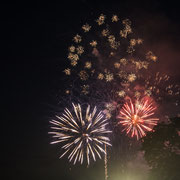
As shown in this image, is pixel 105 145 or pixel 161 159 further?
pixel 105 145

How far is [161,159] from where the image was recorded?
29.4m

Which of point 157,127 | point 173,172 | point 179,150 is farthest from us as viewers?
point 157,127

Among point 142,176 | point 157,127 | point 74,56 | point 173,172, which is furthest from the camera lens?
point 142,176

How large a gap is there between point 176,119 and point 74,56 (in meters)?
14.0

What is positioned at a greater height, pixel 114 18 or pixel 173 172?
pixel 114 18

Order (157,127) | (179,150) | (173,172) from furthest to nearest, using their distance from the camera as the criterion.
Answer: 1. (157,127)
2. (179,150)
3. (173,172)

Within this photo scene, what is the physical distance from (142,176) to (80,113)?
129 feet

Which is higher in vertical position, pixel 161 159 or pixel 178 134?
pixel 178 134

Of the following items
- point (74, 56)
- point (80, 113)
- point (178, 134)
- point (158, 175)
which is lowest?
point (158, 175)

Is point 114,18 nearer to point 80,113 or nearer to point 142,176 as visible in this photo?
point 80,113

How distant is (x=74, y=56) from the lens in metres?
33.9

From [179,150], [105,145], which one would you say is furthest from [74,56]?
[179,150]

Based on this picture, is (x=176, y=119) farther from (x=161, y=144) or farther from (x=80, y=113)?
(x=80, y=113)

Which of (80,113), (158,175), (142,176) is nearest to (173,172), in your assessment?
(158,175)
